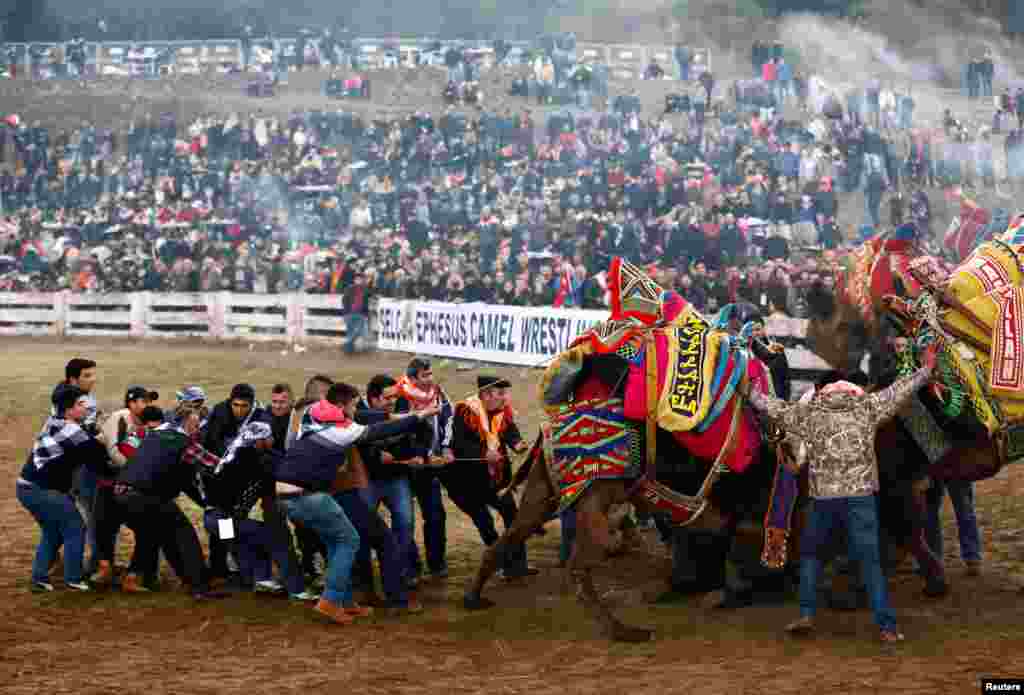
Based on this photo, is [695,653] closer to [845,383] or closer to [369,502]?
[845,383]

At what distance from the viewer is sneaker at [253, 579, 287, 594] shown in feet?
33.5

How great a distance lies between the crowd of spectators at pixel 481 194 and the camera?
2514cm

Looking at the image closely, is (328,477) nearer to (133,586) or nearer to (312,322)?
(133,586)

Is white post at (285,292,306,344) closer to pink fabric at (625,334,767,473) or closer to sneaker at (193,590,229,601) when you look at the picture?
sneaker at (193,590,229,601)

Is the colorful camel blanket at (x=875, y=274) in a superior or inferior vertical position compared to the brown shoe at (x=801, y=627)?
superior

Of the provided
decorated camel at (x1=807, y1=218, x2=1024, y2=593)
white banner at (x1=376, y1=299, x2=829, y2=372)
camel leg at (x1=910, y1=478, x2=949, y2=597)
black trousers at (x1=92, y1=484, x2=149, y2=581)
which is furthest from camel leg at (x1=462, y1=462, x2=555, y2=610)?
white banner at (x1=376, y1=299, x2=829, y2=372)

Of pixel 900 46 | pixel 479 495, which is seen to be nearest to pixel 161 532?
pixel 479 495

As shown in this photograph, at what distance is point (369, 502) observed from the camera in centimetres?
998

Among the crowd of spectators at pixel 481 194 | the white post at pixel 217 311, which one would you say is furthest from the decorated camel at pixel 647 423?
the white post at pixel 217 311

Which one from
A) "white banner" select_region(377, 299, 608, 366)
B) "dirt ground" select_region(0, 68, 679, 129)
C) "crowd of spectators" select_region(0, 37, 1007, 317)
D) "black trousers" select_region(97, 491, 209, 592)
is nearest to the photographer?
"black trousers" select_region(97, 491, 209, 592)

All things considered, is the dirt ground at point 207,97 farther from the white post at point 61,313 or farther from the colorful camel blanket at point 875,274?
the colorful camel blanket at point 875,274

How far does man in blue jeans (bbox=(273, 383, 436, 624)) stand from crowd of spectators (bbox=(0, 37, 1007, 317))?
11.1m

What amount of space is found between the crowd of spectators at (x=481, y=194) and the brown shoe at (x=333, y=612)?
11334 millimetres

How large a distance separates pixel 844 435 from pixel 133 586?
5175 millimetres
